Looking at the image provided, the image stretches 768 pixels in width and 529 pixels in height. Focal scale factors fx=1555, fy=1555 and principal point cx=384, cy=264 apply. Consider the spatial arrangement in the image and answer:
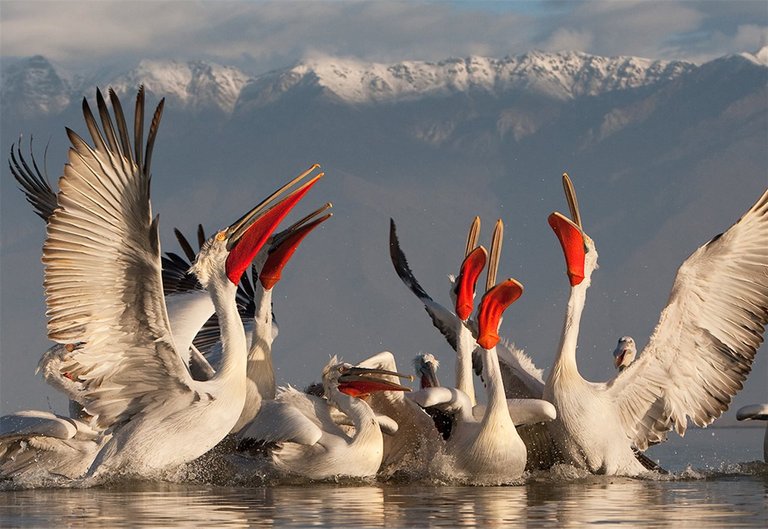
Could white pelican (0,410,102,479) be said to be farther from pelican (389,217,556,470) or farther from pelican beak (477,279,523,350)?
pelican beak (477,279,523,350)

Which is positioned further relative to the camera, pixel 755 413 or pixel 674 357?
pixel 755 413

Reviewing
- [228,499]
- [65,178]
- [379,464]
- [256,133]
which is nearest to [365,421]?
[379,464]

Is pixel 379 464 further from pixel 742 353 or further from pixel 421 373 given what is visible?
pixel 742 353

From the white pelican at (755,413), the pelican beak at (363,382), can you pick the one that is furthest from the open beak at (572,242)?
the white pelican at (755,413)

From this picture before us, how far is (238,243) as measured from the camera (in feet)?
33.0

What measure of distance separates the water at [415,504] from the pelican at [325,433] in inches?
5.3

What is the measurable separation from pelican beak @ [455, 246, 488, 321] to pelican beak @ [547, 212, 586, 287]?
532 mm

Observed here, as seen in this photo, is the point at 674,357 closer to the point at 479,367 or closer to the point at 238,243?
the point at 479,367

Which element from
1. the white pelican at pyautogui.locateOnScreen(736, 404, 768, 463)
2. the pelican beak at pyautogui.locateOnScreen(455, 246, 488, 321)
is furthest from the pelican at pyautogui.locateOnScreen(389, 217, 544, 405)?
the white pelican at pyautogui.locateOnScreen(736, 404, 768, 463)

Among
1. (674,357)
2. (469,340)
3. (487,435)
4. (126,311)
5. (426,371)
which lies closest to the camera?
(126,311)

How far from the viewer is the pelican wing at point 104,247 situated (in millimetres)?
9047

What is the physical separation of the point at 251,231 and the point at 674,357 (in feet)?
10.3

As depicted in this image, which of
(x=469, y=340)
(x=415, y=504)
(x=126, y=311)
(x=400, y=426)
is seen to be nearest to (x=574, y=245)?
(x=469, y=340)

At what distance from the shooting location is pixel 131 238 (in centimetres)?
903
